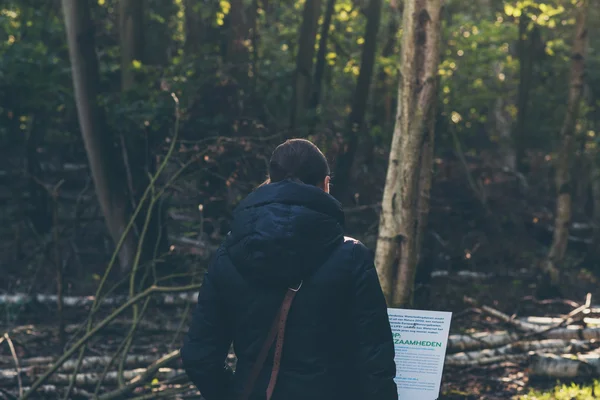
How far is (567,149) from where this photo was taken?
14250 millimetres

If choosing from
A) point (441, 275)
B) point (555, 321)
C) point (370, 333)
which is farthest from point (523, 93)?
point (370, 333)

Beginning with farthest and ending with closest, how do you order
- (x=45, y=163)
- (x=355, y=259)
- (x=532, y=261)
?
(x=45, y=163), (x=532, y=261), (x=355, y=259)

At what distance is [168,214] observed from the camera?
12.3 meters

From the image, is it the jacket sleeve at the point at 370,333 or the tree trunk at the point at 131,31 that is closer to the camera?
the jacket sleeve at the point at 370,333

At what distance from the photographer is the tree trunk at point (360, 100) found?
52.3ft

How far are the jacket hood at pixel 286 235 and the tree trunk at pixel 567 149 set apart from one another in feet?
37.8

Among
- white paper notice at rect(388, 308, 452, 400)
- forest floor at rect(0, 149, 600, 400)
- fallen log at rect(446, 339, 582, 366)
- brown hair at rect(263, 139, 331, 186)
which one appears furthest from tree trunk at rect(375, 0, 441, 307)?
brown hair at rect(263, 139, 331, 186)

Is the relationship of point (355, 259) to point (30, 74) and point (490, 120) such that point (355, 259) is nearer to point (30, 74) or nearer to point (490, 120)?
point (30, 74)

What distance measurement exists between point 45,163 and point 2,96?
150 inches

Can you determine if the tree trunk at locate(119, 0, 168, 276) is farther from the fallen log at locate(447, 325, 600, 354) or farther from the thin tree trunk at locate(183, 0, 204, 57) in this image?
the fallen log at locate(447, 325, 600, 354)

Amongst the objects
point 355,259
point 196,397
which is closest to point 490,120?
point 196,397

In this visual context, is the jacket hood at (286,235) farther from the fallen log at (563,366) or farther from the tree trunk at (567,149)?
the tree trunk at (567,149)

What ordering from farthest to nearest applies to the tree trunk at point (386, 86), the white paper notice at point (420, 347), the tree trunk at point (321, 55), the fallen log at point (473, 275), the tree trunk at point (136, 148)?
the tree trunk at point (386, 86) < the tree trunk at point (321, 55) < the fallen log at point (473, 275) < the tree trunk at point (136, 148) < the white paper notice at point (420, 347)

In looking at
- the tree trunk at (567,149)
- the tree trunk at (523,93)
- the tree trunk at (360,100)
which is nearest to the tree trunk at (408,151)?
the tree trunk at (567,149)
